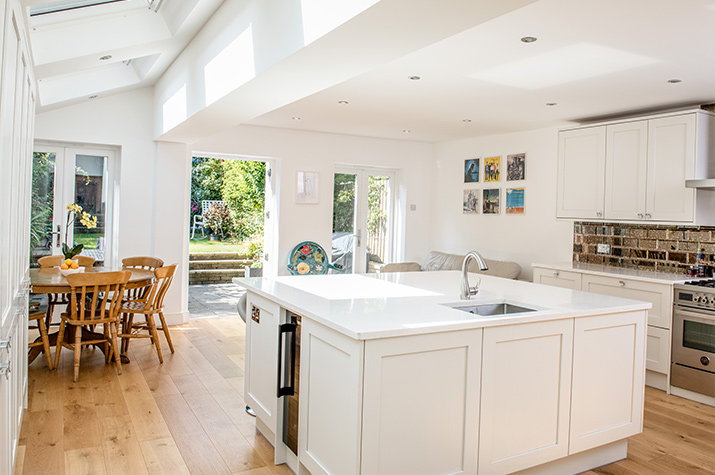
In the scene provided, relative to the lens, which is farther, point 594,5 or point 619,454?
point 619,454

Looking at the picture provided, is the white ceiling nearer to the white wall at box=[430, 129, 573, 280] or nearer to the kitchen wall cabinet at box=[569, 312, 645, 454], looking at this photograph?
the white wall at box=[430, 129, 573, 280]

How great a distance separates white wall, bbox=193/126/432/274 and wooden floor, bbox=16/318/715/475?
2.64 meters

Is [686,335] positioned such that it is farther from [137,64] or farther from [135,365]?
[137,64]

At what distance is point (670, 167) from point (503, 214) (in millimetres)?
2303

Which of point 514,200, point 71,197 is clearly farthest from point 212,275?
point 514,200

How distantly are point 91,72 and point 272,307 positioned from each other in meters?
3.65

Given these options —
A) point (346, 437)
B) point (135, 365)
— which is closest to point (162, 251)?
point (135, 365)

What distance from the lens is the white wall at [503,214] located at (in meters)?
6.05

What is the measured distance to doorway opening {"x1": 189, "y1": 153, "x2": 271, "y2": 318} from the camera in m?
9.83

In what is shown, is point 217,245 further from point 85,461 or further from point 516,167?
point 85,461

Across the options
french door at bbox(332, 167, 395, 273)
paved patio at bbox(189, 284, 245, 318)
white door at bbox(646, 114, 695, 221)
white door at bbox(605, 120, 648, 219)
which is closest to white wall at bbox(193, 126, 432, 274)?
french door at bbox(332, 167, 395, 273)

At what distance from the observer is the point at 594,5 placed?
8.73 ft

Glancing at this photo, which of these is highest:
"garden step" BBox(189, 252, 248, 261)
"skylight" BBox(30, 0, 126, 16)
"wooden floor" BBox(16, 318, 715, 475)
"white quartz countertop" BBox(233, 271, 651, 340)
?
"skylight" BBox(30, 0, 126, 16)

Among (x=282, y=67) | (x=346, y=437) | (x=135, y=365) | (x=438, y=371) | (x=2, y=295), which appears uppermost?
(x=282, y=67)
